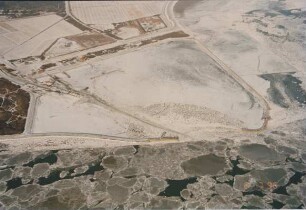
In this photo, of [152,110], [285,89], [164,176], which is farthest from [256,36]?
[164,176]

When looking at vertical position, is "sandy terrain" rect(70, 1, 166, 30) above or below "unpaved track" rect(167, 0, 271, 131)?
above

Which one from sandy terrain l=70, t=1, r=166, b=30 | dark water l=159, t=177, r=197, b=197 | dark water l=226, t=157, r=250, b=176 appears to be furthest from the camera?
sandy terrain l=70, t=1, r=166, b=30

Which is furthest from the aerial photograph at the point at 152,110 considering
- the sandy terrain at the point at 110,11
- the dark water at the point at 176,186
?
the sandy terrain at the point at 110,11

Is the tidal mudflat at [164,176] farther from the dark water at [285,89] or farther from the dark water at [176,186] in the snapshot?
the dark water at [285,89]

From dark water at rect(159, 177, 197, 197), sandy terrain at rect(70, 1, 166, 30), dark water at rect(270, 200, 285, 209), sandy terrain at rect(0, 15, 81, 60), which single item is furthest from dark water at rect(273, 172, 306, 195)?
sandy terrain at rect(70, 1, 166, 30)

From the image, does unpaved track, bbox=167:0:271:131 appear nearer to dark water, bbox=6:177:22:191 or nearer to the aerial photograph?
the aerial photograph

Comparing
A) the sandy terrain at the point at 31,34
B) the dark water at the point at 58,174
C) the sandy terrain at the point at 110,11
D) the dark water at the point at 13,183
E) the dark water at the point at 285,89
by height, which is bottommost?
the dark water at the point at 13,183
